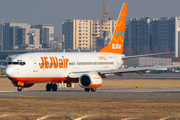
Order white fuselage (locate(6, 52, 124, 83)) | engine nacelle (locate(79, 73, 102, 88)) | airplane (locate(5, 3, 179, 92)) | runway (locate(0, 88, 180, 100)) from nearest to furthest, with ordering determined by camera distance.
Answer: runway (locate(0, 88, 180, 100)) → white fuselage (locate(6, 52, 124, 83)) → airplane (locate(5, 3, 179, 92)) → engine nacelle (locate(79, 73, 102, 88))

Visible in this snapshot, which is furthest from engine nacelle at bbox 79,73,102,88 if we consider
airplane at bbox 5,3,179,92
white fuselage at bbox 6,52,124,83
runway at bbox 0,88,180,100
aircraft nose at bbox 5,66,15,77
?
aircraft nose at bbox 5,66,15,77

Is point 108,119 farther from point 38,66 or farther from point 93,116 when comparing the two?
point 38,66

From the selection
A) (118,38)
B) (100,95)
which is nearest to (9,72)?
(100,95)

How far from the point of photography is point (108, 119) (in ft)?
73.5

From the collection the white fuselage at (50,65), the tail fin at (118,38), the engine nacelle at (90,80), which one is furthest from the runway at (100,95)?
the tail fin at (118,38)

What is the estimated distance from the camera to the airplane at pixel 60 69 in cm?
4634

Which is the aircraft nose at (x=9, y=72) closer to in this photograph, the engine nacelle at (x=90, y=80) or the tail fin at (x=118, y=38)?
the engine nacelle at (x=90, y=80)

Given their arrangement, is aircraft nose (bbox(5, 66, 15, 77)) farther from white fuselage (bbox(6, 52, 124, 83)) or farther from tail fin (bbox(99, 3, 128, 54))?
tail fin (bbox(99, 3, 128, 54))

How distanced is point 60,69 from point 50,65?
1.63m

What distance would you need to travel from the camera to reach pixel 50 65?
48562 mm

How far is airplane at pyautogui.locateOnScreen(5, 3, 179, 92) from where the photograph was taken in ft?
152

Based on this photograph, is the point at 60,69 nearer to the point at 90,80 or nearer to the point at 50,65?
the point at 50,65

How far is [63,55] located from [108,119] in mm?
29553

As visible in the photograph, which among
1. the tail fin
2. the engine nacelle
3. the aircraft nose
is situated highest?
the tail fin
